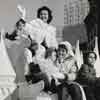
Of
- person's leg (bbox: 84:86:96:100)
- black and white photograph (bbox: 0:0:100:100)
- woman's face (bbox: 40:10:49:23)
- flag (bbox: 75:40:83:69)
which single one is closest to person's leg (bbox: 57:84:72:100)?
black and white photograph (bbox: 0:0:100:100)

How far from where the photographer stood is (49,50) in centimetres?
204

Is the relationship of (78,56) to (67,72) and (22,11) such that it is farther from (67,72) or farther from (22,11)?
(22,11)

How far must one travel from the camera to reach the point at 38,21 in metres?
2.09

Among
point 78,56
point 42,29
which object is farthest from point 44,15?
point 78,56

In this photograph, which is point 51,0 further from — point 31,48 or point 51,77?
point 51,77

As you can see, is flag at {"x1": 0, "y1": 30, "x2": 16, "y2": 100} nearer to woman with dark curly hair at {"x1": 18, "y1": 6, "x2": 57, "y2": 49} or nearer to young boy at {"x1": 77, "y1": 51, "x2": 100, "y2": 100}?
woman with dark curly hair at {"x1": 18, "y1": 6, "x2": 57, "y2": 49}

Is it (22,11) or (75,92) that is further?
(22,11)

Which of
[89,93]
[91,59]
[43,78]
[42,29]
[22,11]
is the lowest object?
[89,93]

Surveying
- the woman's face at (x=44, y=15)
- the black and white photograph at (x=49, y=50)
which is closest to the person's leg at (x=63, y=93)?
the black and white photograph at (x=49, y=50)

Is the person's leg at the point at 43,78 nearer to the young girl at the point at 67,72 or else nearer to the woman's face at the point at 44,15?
the young girl at the point at 67,72

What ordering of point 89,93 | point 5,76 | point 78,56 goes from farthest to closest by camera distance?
point 78,56
point 89,93
point 5,76

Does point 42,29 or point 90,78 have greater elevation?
point 42,29

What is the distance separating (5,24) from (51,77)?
0.47m

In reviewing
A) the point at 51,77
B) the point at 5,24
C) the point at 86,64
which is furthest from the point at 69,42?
the point at 5,24
